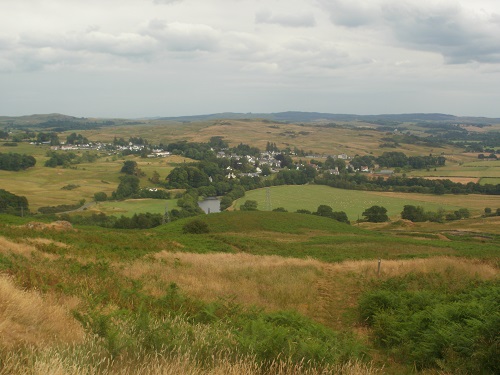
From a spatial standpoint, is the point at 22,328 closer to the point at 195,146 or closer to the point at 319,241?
the point at 319,241

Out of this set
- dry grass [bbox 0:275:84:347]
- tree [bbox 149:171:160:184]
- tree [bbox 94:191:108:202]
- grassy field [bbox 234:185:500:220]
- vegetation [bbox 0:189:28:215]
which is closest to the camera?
dry grass [bbox 0:275:84:347]

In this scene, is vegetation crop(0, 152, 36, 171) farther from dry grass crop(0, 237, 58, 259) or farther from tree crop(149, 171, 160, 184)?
dry grass crop(0, 237, 58, 259)

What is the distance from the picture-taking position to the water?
8664 centimetres

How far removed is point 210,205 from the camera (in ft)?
300

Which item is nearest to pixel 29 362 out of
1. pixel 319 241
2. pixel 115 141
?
pixel 319 241

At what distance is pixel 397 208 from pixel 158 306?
255 feet

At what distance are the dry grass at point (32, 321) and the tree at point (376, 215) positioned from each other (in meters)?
67.8

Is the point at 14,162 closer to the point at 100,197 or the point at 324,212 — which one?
the point at 100,197

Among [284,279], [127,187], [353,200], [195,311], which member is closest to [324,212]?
[353,200]

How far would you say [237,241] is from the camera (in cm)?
3322

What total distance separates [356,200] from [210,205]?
1244 inches

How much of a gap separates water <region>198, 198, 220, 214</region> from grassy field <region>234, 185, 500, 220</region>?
14.9 feet

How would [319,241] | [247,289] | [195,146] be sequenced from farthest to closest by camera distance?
1. [195,146]
2. [319,241]
3. [247,289]

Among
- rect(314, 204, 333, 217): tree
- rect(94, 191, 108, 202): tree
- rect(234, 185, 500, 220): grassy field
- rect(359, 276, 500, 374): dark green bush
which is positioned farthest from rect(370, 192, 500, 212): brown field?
rect(359, 276, 500, 374): dark green bush
